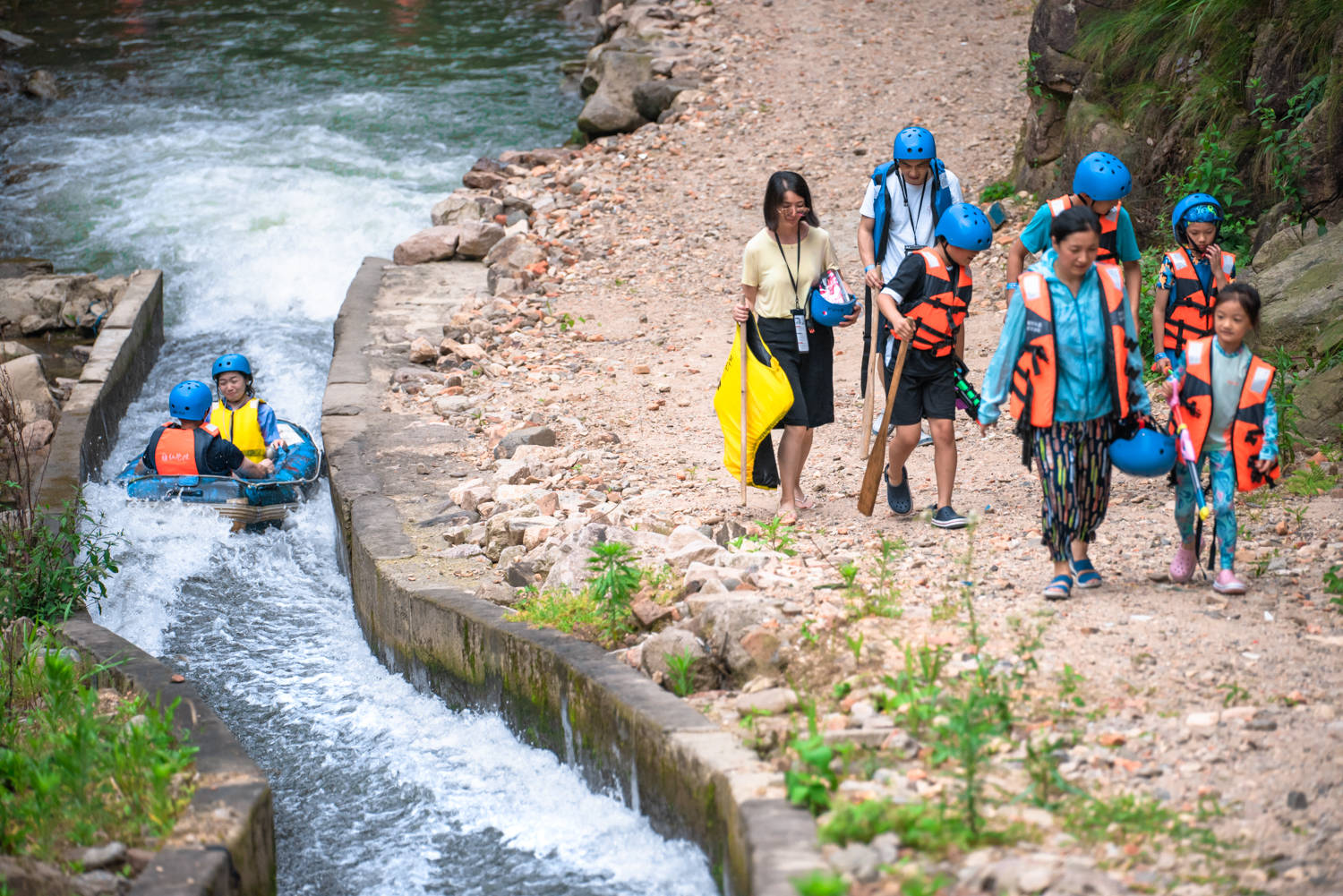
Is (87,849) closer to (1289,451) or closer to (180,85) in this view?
(1289,451)

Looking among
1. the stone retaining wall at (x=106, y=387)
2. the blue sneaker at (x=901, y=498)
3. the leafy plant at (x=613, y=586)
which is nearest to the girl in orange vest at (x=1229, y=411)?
the blue sneaker at (x=901, y=498)

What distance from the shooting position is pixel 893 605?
4.85 m

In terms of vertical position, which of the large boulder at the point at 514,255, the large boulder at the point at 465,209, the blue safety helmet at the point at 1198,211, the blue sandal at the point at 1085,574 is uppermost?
the large boulder at the point at 465,209

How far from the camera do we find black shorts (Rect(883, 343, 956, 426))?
5777 mm

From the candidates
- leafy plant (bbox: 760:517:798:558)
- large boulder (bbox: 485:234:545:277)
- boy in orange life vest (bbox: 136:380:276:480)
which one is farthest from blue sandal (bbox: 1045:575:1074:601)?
large boulder (bbox: 485:234:545:277)

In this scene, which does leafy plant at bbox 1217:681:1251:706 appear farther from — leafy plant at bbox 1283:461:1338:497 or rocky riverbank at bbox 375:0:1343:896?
leafy plant at bbox 1283:461:1338:497

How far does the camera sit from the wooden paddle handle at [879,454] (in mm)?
5715

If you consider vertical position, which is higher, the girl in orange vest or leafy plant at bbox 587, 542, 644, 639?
the girl in orange vest

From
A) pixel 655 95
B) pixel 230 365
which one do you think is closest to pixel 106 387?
pixel 230 365

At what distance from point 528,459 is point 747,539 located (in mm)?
2178

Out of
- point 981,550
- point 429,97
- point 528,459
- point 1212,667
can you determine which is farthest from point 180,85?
point 1212,667

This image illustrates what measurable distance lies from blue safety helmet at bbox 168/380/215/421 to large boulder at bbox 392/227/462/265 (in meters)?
4.22

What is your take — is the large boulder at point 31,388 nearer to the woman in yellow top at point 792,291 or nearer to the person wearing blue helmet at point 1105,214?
the woman in yellow top at point 792,291

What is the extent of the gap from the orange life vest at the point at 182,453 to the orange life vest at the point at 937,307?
5.31 m
